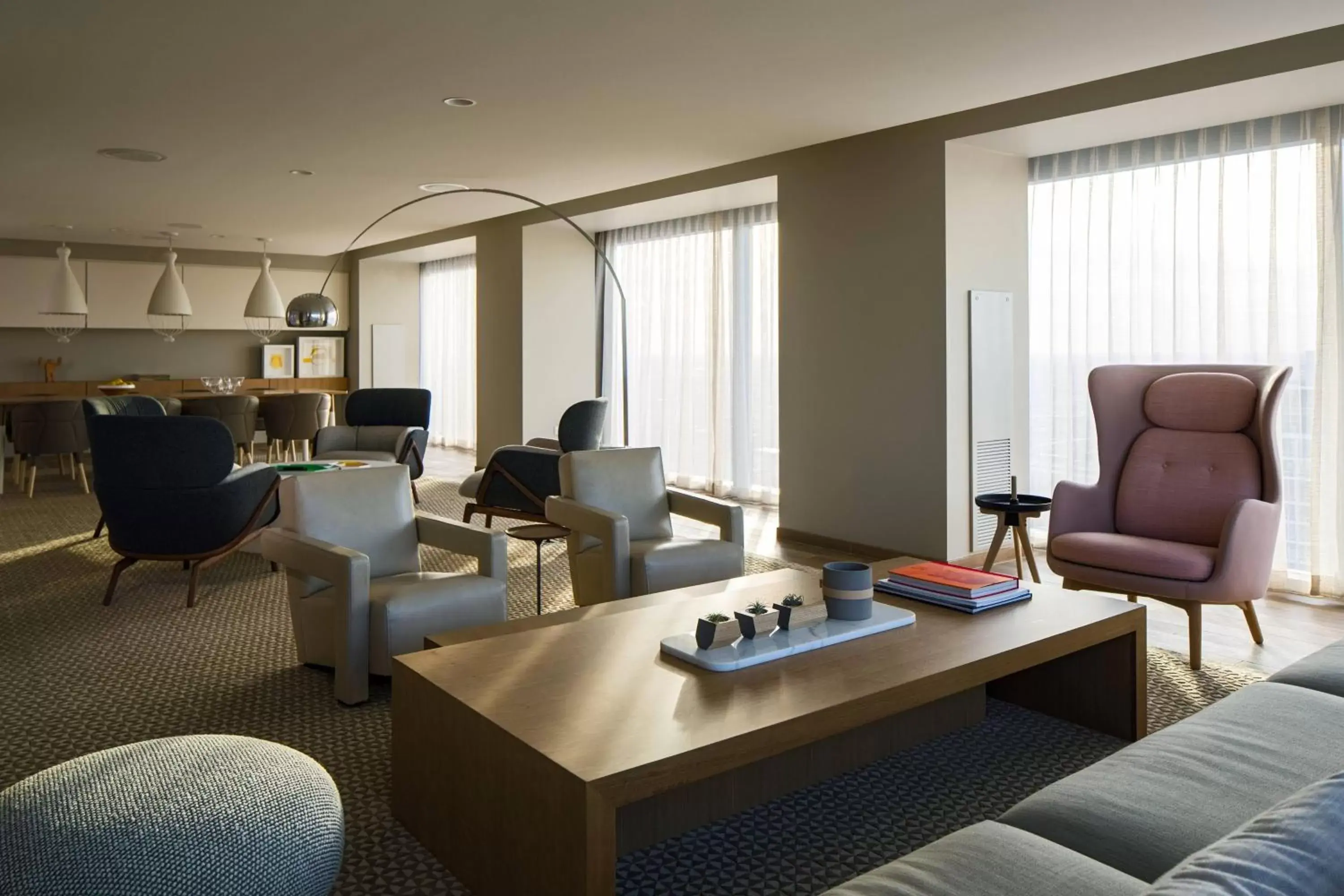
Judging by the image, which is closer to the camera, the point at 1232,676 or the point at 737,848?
the point at 737,848

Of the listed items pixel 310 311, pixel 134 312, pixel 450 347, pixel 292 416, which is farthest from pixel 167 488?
pixel 134 312

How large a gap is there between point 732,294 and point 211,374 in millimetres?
7633

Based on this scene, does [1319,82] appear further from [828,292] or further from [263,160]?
[263,160]

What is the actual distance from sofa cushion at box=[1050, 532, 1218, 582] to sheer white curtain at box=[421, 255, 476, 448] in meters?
8.35

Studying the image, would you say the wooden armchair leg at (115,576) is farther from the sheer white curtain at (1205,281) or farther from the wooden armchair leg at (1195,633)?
the sheer white curtain at (1205,281)

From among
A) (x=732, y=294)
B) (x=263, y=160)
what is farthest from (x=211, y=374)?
(x=732, y=294)

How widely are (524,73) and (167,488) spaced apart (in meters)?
2.61

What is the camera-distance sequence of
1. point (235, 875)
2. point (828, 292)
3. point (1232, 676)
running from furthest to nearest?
point (828, 292) → point (1232, 676) → point (235, 875)

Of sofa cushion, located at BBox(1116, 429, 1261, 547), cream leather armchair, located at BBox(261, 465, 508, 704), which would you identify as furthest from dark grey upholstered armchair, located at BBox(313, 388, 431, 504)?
sofa cushion, located at BBox(1116, 429, 1261, 547)

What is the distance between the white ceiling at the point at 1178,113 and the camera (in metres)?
4.36

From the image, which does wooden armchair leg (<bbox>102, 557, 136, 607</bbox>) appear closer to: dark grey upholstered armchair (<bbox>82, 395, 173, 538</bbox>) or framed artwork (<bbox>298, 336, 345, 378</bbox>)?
dark grey upholstered armchair (<bbox>82, 395, 173, 538</bbox>)

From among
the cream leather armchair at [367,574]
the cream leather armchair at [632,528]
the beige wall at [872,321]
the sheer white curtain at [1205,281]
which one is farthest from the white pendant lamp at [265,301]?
the sheer white curtain at [1205,281]

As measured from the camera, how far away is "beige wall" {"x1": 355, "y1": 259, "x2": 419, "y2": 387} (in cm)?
1230

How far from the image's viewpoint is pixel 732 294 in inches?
320
